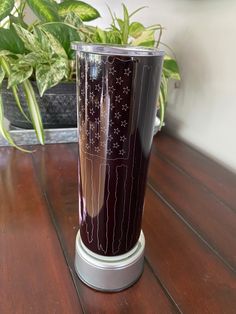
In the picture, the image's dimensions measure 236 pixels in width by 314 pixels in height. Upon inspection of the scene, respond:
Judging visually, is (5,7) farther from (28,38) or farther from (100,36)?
(100,36)

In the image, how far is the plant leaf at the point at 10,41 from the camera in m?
0.68

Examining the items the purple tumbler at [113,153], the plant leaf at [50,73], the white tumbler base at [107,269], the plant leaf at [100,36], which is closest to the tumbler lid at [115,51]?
the purple tumbler at [113,153]

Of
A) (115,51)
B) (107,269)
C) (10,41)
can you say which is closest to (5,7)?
(10,41)

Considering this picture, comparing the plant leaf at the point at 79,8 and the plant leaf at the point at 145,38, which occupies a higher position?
the plant leaf at the point at 79,8

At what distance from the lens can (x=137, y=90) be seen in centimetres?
28

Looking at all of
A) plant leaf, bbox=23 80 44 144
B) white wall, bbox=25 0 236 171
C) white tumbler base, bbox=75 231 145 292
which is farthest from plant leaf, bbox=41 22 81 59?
white tumbler base, bbox=75 231 145 292

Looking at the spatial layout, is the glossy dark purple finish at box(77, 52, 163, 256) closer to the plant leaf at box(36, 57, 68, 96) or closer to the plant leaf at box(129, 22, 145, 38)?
the plant leaf at box(36, 57, 68, 96)

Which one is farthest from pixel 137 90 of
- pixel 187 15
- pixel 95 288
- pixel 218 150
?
pixel 187 15

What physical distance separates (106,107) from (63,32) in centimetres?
47

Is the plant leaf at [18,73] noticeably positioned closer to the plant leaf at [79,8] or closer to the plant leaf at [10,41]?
the plant leaf at [10,41]

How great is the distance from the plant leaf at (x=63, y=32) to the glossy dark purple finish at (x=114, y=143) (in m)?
0.42

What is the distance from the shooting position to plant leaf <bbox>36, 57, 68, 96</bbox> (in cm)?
→ 63

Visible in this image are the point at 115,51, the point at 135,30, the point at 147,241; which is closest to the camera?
the point at 115,51

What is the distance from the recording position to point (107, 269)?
348 mm
